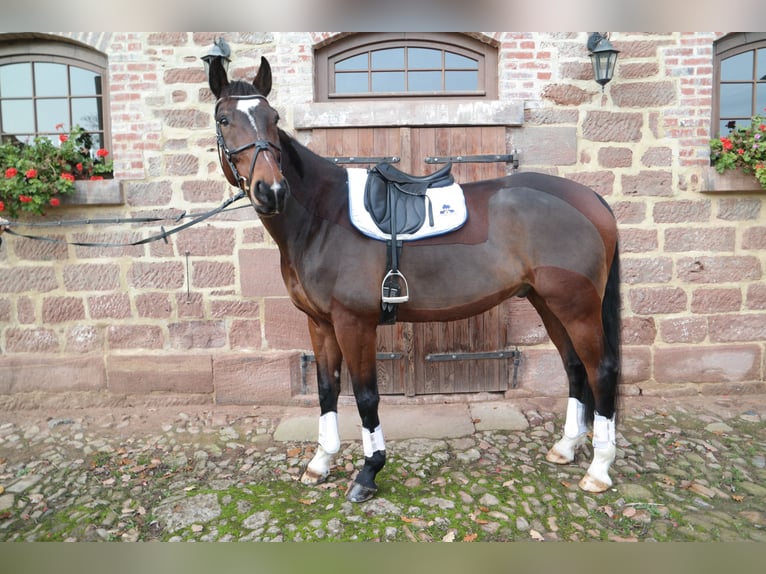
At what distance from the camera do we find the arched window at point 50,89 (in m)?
4.16

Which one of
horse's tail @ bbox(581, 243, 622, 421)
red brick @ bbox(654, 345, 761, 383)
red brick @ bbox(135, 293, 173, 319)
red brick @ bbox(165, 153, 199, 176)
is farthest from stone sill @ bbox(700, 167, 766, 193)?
red brick @ bbox(135, 293, 173, 319)

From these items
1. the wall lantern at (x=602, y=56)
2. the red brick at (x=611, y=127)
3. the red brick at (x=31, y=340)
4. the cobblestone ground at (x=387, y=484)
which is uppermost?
the wall lantern at (x=602, y=56)

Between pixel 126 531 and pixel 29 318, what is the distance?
253cm

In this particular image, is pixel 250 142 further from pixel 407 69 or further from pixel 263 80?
pixel 407 69

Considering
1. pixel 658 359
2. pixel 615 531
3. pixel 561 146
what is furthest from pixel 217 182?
pixel 658 359

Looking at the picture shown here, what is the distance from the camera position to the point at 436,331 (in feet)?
13.8

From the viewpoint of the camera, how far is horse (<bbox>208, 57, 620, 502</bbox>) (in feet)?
8.85

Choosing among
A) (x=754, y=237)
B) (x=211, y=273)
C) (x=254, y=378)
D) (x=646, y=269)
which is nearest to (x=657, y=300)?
(x=646, y=269)

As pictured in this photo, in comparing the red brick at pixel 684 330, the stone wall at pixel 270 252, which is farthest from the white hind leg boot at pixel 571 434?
the red brick at pixel 684 330

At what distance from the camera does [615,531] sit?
246cm

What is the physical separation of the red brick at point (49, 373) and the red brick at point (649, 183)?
462 centimetres

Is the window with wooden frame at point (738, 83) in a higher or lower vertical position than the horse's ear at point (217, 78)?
higher

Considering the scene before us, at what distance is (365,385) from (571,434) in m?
1.37

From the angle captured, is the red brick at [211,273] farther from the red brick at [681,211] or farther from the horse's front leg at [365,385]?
the red brick at [681,211]
